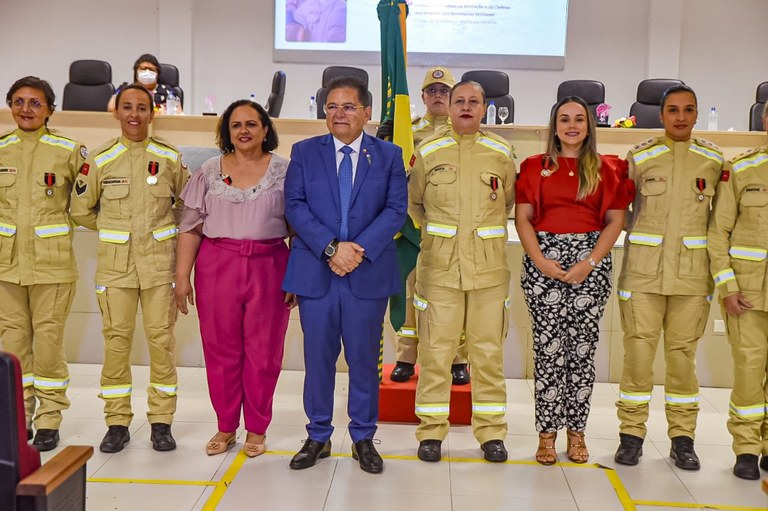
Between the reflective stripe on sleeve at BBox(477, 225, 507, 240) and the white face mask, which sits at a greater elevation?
the white face mask

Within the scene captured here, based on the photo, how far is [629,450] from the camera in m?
3.32

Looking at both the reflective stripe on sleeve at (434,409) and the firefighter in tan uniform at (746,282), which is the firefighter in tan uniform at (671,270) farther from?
the reflective stripe on sleeve at (434,409)

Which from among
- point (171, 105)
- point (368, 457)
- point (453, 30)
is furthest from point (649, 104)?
point (368, 457)

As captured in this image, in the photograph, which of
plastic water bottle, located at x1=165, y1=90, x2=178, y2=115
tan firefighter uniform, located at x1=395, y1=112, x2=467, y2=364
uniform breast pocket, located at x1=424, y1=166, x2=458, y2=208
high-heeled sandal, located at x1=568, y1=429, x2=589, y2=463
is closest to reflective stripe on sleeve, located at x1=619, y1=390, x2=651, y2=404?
high-heeled sandal, located at x1=568, y1=429, x2=589, y2=463

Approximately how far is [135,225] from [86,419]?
1098 millimetres

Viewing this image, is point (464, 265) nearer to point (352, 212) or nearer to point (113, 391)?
point (352, 212)

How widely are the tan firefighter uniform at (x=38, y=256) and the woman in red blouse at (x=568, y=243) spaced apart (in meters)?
1.92

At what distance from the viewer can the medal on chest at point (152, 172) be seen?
3.29 metres

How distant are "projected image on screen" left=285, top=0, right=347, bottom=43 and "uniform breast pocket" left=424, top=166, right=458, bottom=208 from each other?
20.4ft

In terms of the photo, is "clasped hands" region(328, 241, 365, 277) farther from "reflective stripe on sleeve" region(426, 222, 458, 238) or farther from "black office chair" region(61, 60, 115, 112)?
"black office chair" region(61, 60, 115, 112)

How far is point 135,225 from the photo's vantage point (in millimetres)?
3275

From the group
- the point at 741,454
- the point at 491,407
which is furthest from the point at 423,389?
the point at 741,454

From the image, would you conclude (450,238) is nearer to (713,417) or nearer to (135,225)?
(135,225)

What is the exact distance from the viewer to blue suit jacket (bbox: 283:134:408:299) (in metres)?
3.04
